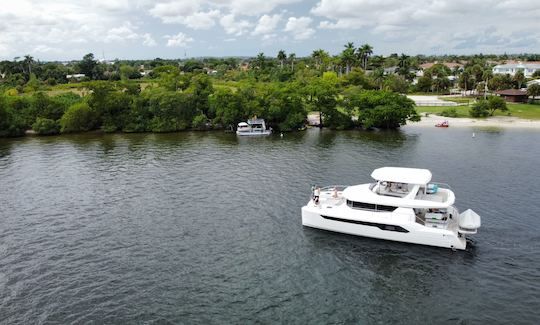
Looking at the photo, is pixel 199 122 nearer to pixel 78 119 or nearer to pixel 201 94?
pixel 201 94

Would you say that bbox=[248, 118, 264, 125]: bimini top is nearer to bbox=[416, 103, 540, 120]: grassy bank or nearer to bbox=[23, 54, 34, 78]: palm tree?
bbox=[416, 103, 540, 120]: grassy bank

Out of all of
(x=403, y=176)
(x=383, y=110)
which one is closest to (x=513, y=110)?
(x=383, y=110)

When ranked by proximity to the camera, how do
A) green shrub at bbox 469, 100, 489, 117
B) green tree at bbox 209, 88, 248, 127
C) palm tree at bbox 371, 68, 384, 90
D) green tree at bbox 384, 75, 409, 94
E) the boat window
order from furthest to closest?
palm tree at bbox 371, 68, 384, 90 → green tree at bbox 384, 75, 409, 94 → green shrub at bbox 469, 100, 489, 117 → green tree at bbox 209, 88, 248, 127 → the boat window

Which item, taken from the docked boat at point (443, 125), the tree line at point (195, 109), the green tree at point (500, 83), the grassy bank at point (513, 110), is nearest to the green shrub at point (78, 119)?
the tree line at point (195, 109)

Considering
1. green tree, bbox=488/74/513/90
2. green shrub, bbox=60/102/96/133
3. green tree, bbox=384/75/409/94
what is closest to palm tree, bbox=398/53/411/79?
green tree, bbox=384/75/409/94

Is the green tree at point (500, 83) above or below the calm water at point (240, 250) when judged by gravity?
above

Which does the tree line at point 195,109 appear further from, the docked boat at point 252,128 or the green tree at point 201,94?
the docked boat at point 252,128
